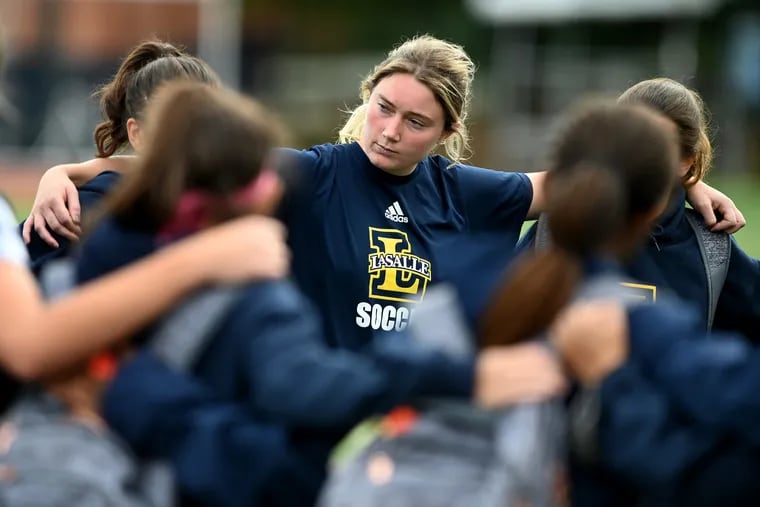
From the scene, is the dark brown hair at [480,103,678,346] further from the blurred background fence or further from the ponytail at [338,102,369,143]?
the blurred background fence

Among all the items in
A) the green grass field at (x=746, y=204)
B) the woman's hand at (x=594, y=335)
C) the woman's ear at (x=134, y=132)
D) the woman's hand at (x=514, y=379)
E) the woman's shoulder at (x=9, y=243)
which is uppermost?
the woman's ear at (x=134, y=132)

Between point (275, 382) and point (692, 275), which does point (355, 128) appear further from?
point (275, 382)

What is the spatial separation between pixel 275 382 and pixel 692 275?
2246 millimetres

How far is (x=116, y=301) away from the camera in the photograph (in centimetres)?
277

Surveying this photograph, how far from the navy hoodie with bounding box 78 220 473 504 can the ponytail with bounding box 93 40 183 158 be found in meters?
2.00

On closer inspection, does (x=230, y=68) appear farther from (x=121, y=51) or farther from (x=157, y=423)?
(x=157, y=423)

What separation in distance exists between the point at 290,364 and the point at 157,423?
33 centimetres

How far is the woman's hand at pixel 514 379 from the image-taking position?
2.77 metres

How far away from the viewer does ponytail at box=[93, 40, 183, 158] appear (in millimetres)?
4664

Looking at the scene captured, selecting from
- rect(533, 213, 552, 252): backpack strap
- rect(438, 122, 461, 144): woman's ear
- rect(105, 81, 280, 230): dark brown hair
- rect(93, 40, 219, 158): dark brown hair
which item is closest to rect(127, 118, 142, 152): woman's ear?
rect(93, 40, 219, 158): dark brown hair

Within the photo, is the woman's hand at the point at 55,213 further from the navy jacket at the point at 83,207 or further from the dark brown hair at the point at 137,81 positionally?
A: the dark brown hair at the point at 137,81

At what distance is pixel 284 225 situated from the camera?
15.5 feet

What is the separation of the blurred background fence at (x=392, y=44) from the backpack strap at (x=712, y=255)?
23562 millimetres

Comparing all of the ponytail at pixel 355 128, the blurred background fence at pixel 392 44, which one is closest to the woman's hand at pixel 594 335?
the ponytail at pixel 355 128
